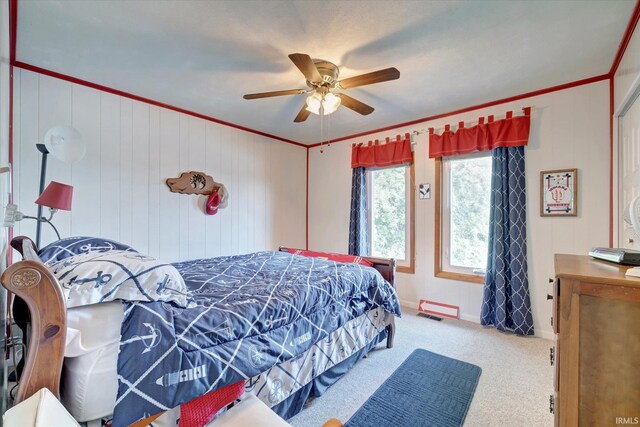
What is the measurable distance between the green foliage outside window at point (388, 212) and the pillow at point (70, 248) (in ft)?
10.4

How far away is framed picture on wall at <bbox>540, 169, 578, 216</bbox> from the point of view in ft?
8.51

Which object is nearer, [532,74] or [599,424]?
[599,424]

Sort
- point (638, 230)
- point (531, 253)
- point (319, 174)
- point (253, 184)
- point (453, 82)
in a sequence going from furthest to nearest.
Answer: point (319, 174), point (253, 184), point (531, 253), point (453, 82), point (638, 230)

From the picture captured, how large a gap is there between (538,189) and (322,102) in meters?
2.38

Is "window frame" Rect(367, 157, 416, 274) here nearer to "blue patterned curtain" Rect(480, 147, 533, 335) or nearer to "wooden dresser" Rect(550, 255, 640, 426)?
"blue patterned curtain" Rect(480, 147, 533, 335)

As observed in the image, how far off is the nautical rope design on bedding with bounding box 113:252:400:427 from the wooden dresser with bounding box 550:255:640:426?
125 cm

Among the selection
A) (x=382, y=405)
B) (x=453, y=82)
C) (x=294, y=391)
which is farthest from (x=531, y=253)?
(x=294, y=391)

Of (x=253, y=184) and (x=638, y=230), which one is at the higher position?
(x=253, y=184)

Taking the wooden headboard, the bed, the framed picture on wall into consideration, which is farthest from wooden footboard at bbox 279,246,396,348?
the framed picture on wall

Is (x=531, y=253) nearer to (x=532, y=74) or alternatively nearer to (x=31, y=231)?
(x=532, y=74)

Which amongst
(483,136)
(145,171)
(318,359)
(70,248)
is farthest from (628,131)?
(145,171)

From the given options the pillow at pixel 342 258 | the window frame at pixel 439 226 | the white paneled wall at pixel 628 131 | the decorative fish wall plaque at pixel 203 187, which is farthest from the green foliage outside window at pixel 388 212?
the decorative fish wall plaque at pixel 203 187

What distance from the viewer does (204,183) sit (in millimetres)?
3344

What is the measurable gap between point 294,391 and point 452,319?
233cm
